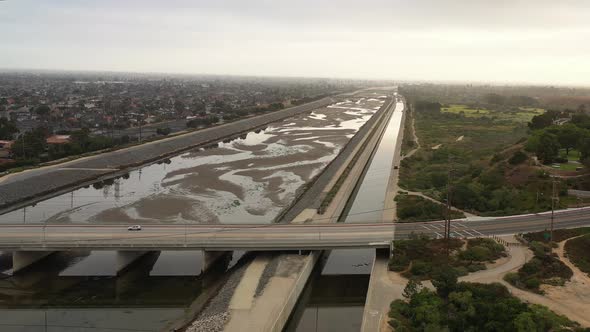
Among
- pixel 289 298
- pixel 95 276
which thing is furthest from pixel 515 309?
pixel 95 276

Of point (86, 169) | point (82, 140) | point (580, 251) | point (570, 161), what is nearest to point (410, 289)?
point (580, 251)

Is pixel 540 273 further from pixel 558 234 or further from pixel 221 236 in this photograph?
pixel 221 236

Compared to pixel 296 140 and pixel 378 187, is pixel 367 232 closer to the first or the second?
pixel 378 187

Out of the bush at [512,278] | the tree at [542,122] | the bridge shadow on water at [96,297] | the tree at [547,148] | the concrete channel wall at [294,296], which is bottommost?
the bridge shadow on water at [96,297]

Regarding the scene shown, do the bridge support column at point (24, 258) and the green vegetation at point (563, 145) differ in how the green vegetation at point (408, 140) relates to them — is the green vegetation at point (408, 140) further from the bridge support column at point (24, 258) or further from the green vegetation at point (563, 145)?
the bridge support column at point (24, 258)

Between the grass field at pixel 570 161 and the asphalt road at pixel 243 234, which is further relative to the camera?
the grass field at pixel 570 161

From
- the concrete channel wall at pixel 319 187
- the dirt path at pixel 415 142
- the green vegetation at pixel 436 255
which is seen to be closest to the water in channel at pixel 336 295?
the green vegetation at pixel 436 255
